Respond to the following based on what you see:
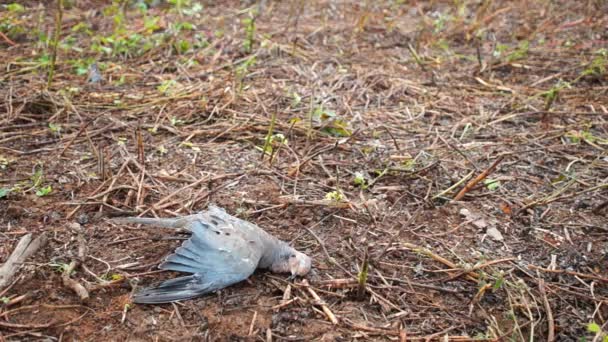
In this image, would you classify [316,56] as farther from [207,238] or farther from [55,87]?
[207,238]

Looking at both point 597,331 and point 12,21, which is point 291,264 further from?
point 12,21

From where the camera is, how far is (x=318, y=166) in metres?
2.82

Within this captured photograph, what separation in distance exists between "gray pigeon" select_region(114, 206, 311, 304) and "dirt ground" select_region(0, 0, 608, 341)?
0.15ft

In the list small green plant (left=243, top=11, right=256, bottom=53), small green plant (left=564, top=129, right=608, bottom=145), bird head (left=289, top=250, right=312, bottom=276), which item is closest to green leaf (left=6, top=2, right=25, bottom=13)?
small green plant (left=243, top=11, right=256, bottom=53)

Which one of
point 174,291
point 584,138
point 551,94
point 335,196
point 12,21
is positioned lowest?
point 584,138

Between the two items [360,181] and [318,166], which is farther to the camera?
[318,166]

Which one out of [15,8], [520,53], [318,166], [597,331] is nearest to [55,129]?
[318,166]

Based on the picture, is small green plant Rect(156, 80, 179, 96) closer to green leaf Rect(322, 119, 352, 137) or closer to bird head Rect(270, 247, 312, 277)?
green leaf Rect(322, 119, 352, 137)

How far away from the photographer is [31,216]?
2326mm

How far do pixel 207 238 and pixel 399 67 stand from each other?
233cm

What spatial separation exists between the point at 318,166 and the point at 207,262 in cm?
96

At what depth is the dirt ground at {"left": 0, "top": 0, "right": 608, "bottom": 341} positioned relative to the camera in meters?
1.99

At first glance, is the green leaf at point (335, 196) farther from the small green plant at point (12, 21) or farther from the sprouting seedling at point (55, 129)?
the small green plant at point (12, 21)

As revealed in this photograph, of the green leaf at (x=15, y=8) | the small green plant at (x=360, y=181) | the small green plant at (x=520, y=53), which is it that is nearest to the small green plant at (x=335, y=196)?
the small green plant at (x=360, y=181)
